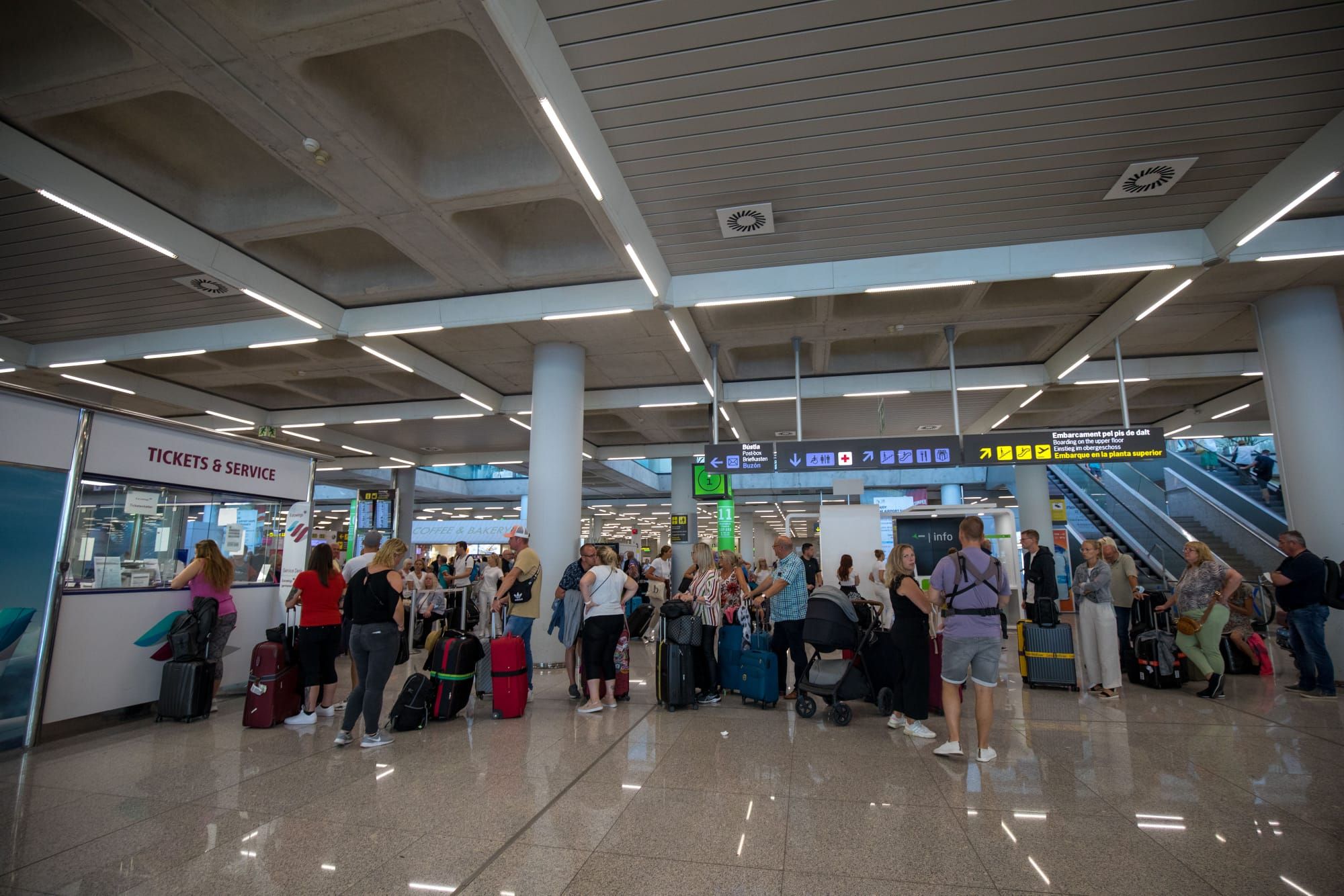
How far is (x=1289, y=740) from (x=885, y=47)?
6.08 m

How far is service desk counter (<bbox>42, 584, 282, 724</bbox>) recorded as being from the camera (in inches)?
219

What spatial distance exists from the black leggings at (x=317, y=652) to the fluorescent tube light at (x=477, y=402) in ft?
22.4

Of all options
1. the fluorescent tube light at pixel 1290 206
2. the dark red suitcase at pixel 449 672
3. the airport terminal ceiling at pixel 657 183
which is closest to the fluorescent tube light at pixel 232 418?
the airport terminal ceiling at pixel 657 183

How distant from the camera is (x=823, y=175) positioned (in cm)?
627

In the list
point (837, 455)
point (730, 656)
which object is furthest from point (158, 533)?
point (837, 455)

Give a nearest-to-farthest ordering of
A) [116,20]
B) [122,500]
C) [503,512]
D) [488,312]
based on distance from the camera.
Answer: [116,20] → [122,500] → [488,312] → [503,512]

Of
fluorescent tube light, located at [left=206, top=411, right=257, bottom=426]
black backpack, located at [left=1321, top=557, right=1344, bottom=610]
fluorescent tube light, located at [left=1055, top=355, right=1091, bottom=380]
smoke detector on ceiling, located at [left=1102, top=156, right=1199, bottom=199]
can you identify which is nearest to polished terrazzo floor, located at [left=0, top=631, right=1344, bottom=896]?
black backpack, located at [left=1321, top=557, right=1344, bottom=610]

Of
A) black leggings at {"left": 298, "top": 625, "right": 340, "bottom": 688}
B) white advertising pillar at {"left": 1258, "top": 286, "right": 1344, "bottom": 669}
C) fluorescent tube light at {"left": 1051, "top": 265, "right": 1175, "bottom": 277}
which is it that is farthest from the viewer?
white advertising pillar at {"left": 1258, "top": 286, "right": 1344, "bottom": 669}

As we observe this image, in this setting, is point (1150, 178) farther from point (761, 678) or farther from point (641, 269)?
point (761, 678)

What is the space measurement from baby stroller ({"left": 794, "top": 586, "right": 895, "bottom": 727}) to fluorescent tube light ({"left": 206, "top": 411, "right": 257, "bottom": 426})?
13.9 metres

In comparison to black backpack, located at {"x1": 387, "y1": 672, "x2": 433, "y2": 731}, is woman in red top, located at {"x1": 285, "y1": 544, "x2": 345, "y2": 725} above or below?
above

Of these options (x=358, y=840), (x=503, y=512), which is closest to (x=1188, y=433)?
(x=358, y=840)

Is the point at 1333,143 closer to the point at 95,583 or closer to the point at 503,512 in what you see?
the point at 95,583

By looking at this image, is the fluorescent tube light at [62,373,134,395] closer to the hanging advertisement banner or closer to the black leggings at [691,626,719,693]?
the hanging advertisement banner
